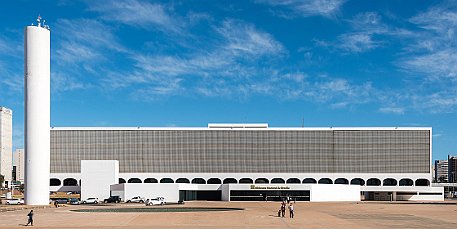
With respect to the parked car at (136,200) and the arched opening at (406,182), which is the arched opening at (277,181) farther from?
the parked car at (136,200)

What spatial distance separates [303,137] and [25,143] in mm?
92190

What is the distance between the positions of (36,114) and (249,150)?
272 ft

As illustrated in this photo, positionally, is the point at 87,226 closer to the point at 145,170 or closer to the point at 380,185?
the point at 145,170

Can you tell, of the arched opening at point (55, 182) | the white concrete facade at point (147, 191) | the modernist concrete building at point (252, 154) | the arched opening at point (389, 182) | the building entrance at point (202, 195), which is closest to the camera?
the white concrete facade at point (147, 191)

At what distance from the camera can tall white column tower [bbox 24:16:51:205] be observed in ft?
359

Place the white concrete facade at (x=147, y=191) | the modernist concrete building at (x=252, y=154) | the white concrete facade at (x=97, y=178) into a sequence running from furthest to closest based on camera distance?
the modernist concrete building at (x=252, y=154)
the white concrete facade at (x=97, y=178)
the white concrete facade at (x=147, y=191)

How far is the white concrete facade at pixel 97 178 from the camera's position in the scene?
506 feet

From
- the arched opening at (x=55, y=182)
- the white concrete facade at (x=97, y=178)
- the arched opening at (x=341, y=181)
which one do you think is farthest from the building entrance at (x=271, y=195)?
the arched opening at (x=55, y=182)

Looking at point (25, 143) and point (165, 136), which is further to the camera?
point (165, 136)

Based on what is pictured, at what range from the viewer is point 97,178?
156750mm

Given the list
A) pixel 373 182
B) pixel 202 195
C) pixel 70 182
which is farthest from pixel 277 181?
pixel 70 182

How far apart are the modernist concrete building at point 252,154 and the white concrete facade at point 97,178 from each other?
2132 centimetres

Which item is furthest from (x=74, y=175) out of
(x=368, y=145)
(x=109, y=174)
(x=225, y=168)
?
(x=368, y=145)

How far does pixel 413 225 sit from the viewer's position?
62906 millimetres
